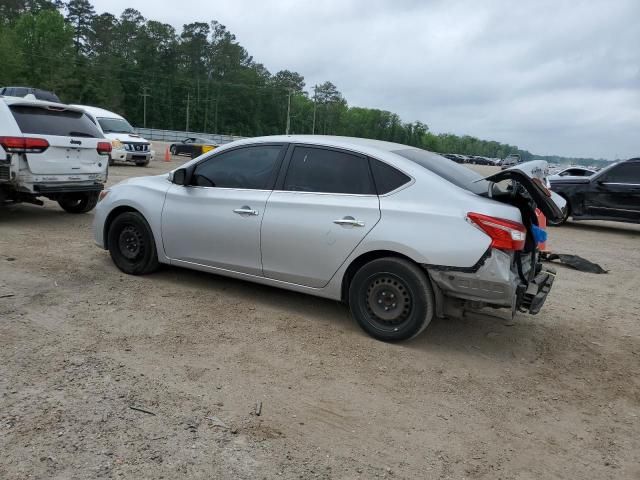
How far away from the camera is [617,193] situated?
12078mm

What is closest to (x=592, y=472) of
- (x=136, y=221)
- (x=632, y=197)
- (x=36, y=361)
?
(x=36, y=361)

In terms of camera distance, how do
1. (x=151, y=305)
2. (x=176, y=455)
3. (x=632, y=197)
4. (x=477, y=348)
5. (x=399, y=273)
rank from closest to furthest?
(x=176, y=455), (x=399, y=273), (x=477, y=348), (x=151, y=305), (x=632, y=197)

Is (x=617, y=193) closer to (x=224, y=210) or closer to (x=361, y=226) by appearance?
(x=361, y=226)

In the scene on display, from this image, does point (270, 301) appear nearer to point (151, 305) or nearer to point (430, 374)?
point (151, 305)

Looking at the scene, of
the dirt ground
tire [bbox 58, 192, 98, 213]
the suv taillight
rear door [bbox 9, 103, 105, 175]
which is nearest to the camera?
the dirt ground

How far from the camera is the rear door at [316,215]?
4.46 m

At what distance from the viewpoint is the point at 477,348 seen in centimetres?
453

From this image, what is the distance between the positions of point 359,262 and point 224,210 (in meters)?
1.46

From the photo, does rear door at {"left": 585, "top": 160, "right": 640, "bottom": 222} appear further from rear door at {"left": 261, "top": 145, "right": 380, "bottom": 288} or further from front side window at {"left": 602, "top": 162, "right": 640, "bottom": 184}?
rear door at {"left": 261, "top": 145, "right": 380, "bottom": 288}

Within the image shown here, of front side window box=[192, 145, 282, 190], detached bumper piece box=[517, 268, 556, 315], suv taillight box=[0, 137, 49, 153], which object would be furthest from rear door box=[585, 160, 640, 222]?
suv taillight box=[0, 137, 49, 153]

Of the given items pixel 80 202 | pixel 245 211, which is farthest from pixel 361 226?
pixel 80 202

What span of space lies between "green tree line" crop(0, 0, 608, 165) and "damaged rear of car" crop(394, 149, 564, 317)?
90335mm

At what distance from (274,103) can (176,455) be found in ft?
408

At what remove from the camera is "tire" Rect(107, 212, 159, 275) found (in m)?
5.66
